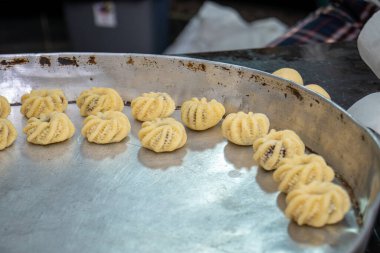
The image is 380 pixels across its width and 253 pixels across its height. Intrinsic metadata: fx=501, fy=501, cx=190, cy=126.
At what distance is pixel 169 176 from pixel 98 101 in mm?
358

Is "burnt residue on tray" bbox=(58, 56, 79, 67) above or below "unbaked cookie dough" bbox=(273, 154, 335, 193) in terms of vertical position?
above

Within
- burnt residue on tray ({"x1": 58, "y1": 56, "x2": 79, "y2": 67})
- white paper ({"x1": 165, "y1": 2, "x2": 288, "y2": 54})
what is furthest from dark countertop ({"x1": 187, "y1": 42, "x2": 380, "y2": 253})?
white paper ({"x1": 165, "y1": 2, "x2": 288, "y2": 54})

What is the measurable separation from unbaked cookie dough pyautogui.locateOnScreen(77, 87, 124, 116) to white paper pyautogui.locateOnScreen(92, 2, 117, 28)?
206 cm

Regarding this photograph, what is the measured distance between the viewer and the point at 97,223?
1072 millimetres

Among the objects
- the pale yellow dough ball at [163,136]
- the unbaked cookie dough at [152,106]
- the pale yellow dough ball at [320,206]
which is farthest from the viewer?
the unbaked cookie dough at [152,106]

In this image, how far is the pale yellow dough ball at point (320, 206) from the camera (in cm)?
101

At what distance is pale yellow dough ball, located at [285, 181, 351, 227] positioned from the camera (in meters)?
1.01

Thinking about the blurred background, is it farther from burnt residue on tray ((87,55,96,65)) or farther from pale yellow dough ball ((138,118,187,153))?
pale yellow dough ball ((138,118,187,153))

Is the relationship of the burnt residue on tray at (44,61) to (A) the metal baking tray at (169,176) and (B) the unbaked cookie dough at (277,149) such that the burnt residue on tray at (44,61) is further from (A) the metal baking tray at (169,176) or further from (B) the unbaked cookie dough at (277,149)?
(B) the unbaked cookie dough at (277,149)

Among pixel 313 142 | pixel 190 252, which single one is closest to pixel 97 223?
pixel 190 252

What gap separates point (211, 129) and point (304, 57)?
65 cm

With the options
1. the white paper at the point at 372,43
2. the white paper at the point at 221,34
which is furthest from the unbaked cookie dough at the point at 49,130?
the white paper at the point at 221,34

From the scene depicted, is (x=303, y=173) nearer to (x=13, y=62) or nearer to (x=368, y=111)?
(x=368, y=111)

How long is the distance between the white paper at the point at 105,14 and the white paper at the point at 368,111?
233 cm
